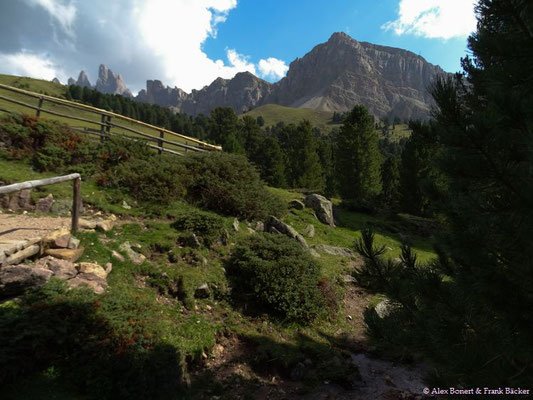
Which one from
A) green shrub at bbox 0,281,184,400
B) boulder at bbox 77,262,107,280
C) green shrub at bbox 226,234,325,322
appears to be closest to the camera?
green shrub at bbox 0,281,184,400

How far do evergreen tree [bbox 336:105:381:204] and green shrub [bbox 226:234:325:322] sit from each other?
20.1 meters

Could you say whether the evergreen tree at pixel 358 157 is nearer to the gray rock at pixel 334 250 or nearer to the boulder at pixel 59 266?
the gray rock at pixel 334 250

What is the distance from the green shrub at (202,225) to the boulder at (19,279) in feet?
13.7

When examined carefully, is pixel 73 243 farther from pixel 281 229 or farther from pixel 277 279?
pixel 281 229

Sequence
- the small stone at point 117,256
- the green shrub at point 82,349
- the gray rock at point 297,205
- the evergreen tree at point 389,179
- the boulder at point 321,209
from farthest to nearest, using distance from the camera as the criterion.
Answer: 1. the evergreen tree at point 389,179
2. the gray rock at point 297,205
3. the boulder at point 321,209
4. the small stone at point 117,256
5. the green shrub at point 82,349

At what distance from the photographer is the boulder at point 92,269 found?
520 centimetres

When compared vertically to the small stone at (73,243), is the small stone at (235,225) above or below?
above

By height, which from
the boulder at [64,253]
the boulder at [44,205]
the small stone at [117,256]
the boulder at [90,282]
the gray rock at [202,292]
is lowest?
the gray rock at [202,292]

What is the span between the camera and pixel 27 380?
10.7 ft

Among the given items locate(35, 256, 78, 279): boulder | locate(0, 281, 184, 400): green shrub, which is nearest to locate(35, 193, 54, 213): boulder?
locate(35, 256, 78, 279): boulder

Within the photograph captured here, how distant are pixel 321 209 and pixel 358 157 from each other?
11.8m

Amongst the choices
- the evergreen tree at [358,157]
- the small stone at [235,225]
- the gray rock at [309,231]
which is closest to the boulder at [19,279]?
the small stone at [235,225]

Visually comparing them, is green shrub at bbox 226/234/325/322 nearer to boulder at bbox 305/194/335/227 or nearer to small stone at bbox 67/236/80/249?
small stone at bbox 67/236/80/249

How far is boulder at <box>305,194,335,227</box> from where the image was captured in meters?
16.8
